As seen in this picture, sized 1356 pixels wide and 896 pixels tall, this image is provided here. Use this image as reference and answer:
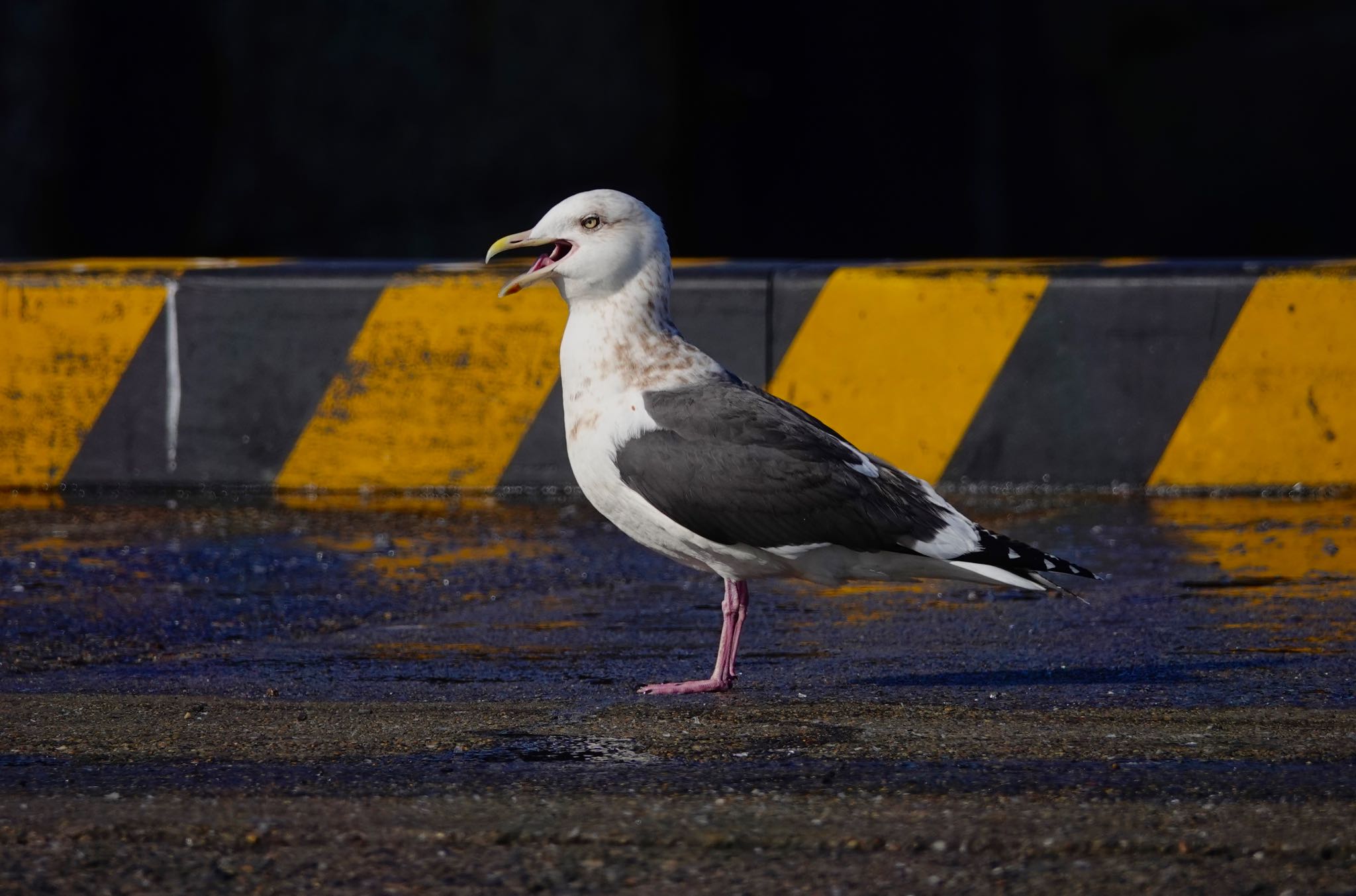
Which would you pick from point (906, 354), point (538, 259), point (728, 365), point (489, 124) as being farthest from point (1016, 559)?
point (489, 124)

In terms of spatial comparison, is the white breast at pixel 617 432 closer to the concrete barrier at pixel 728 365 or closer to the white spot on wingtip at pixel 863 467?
the white spot on wingtip at pixel 863 467

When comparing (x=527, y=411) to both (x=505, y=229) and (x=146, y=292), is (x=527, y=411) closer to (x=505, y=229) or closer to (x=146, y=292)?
(x=146, y=292)

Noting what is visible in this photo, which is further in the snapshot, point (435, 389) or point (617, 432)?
point (435, 389)

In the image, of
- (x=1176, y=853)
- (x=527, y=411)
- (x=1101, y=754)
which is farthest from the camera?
(x=527, y=411)

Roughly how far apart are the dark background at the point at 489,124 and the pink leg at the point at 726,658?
7322mm

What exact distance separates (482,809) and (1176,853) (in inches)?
40.6

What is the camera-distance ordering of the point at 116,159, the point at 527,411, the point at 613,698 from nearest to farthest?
the point at 613,698, the point at 527,411, the point at 116,159

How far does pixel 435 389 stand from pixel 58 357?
55.6 inches

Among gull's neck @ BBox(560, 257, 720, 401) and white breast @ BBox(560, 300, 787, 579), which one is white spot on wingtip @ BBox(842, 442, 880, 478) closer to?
white breast @ BBox(560, 300, 787, 579)

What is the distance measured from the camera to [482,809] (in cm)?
304

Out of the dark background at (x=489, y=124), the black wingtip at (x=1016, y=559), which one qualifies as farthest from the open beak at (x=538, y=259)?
the dark background at (x=489, y=124)

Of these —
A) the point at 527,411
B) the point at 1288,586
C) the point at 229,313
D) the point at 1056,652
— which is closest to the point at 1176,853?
the point at 1056,652

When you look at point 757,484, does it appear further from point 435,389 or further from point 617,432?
point 435,389

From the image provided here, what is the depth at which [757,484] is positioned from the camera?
416 cm
